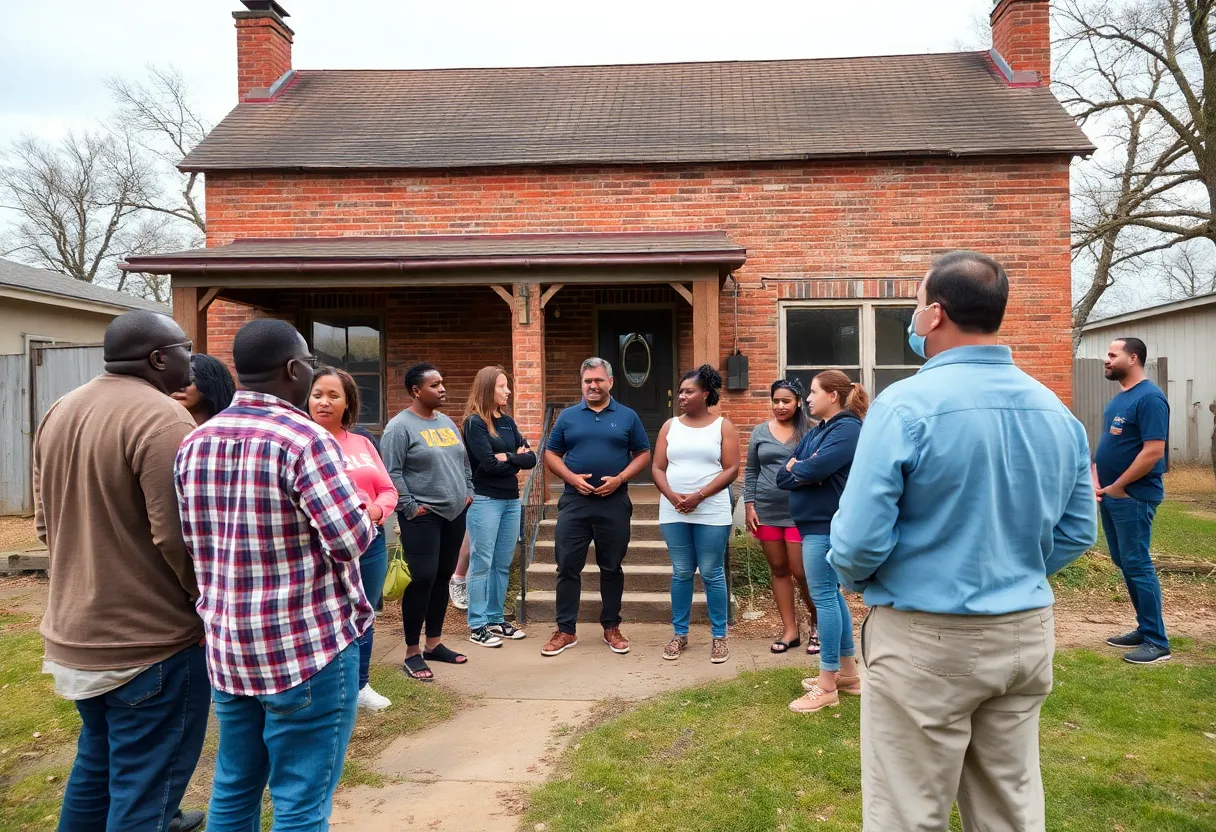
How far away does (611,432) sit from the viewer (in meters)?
5.50

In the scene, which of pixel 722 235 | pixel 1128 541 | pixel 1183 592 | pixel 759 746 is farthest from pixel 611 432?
pixel 1183 592

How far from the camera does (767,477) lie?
5227 millimetres

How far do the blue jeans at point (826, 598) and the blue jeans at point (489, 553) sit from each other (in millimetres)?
2195

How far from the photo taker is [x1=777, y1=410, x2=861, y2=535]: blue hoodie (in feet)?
13.7

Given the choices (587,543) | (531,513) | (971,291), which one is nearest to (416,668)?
(587,543)

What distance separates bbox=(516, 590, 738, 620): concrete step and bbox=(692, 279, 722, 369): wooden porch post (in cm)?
230

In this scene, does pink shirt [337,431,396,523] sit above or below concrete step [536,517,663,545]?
above

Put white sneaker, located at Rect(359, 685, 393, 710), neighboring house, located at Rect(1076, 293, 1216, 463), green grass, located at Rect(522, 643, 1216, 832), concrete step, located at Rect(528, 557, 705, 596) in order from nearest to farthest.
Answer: green grass, located at Rect(522, 643, 1216, 832), white sneaker, located at Rect(359, 685, 393, 710), concrete step, located at Rect(528, 557, 705, 596), neighboring house, located at Rect(1076, 293, 1216, 463)

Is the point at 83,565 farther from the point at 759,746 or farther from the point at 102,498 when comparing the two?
the point at 759,746

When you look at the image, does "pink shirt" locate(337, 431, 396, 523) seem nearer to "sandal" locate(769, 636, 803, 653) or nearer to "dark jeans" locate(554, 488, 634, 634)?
"dark jeans" locate(554, 488, 634, 634)

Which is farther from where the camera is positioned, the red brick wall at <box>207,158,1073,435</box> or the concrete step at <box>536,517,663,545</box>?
the red brick wall at <box>207,158,1073,435</box>

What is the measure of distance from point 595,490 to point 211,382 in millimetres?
2684

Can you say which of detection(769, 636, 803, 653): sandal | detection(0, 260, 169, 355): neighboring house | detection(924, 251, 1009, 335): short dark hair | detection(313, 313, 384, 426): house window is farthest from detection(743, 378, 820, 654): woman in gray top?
detection(0, 260, 169, 355): neighboring house

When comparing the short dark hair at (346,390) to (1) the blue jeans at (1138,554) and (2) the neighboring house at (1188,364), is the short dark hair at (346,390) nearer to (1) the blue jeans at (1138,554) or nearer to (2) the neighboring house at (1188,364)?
(1) the blue jeans at (1138,554)
